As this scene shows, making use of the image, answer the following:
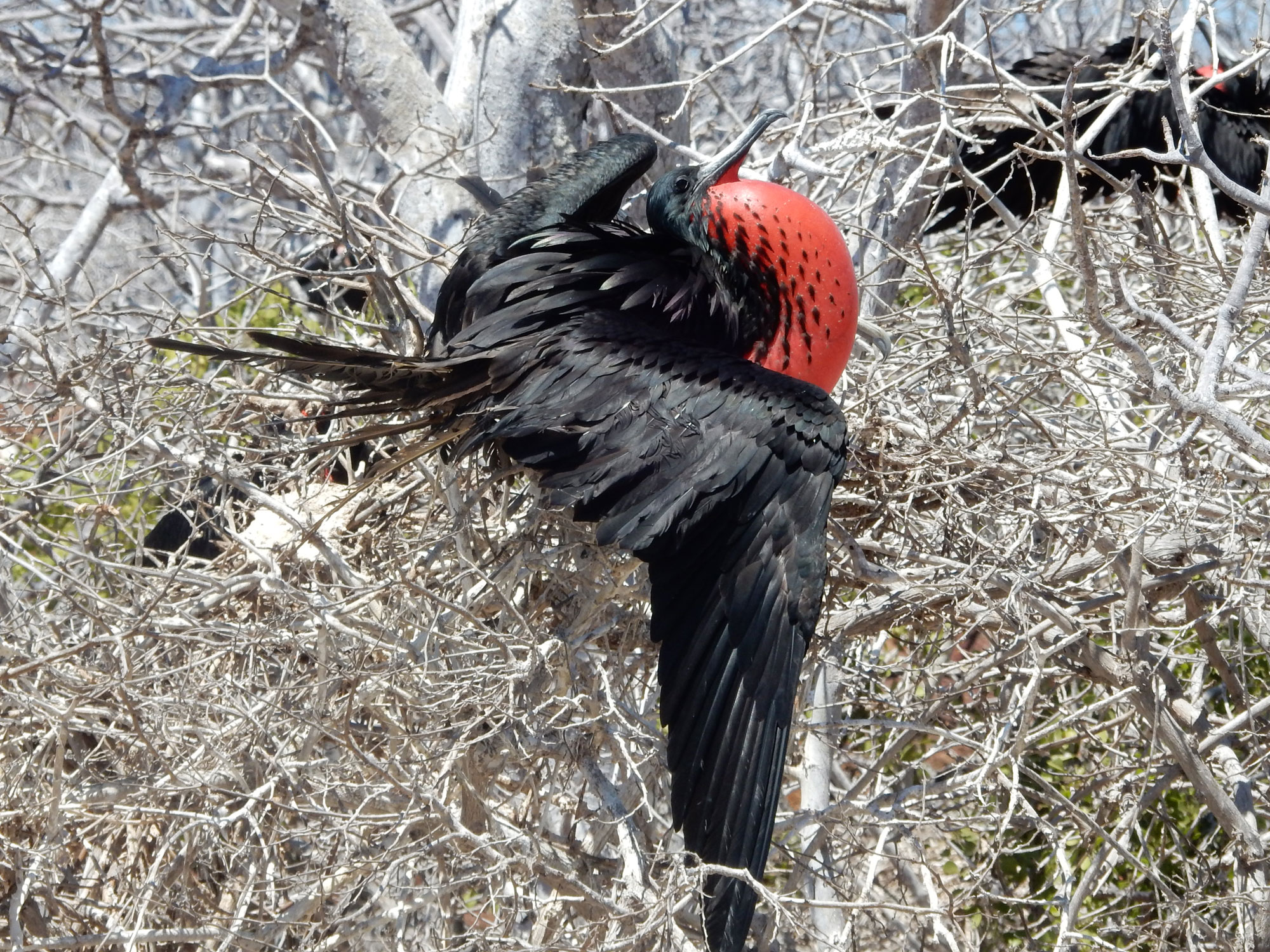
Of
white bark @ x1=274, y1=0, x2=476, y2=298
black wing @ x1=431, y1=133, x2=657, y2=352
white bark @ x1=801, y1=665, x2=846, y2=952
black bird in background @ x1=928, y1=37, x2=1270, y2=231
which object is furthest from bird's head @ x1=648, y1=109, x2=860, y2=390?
black bird in background @ x1=928, y1=37, x2=1270, y2=231

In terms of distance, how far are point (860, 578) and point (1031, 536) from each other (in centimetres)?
31

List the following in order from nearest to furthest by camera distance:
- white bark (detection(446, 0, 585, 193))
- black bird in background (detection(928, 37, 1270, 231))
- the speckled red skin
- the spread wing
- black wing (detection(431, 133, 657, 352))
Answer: the spread wing, the speckled red skin, black wing (detection(431, 133, 657, 352)), white bark (detection(446, 0, 585, 193)), black bird in background (detection(928, 37, 1270, 231))

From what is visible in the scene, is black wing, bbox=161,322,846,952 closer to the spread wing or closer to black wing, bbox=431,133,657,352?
the spread wing

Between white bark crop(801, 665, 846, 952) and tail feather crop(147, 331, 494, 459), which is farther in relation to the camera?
white bark crop(801, 665, 846, 952)

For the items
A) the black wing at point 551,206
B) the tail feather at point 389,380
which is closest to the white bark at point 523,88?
the black wing at point 551,206

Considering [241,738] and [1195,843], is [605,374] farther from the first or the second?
[1195,843]

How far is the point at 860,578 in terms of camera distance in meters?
2.27

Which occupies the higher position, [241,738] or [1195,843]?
[241,738]

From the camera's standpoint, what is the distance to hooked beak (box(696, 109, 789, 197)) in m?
2.61

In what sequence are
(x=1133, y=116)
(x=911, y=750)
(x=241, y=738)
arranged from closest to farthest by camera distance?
(x=241, y=738) → (x=911, y=750) → (x=1133, y=116)

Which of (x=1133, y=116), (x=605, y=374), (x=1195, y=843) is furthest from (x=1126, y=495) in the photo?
(x=1133, y=116)

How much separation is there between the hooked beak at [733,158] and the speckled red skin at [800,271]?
0.34 feet

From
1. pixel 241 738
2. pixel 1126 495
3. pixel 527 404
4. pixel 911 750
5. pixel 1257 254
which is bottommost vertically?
pixel 911 750

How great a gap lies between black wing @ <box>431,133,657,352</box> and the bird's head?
0.51 feet
